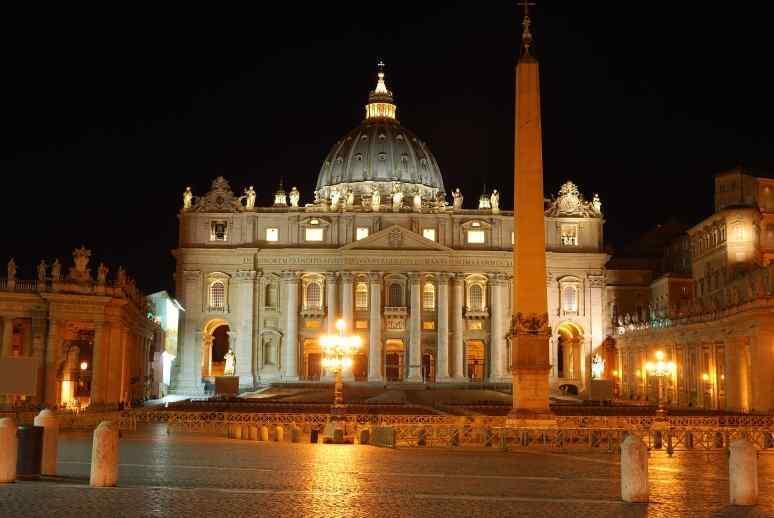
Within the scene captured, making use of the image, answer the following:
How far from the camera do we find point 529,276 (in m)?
30.1

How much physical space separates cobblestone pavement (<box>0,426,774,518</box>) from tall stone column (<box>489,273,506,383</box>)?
61.5 m

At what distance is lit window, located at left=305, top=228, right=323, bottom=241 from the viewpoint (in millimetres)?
89312

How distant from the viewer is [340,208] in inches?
3536

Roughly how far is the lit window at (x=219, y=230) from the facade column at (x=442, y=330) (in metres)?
18.4

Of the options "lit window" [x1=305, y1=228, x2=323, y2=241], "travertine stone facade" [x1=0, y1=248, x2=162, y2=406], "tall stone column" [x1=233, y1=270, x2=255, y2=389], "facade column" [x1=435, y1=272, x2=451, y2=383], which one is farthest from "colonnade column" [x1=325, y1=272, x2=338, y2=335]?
"travertine stone facade" [x1=0, y1=248, x2=162, y2=406]

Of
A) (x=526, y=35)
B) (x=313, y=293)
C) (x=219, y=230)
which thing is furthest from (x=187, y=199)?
(x=526, y=35)

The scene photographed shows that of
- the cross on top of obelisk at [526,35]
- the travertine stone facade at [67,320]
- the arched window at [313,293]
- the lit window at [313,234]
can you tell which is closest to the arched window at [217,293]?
the arched window at [313,293]

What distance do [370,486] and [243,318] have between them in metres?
71.2

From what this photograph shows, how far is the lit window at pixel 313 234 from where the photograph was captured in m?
89.3

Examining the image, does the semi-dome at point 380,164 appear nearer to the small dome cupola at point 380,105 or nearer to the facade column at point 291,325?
the small dome cupola at point 380,105

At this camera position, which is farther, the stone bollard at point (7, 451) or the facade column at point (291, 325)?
→ the facade column at point (291, 325)

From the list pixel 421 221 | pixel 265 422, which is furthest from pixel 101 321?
pixel 421 221

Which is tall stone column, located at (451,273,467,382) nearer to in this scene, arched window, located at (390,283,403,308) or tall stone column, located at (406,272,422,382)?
tall stone column, located at (406,272,422,382)

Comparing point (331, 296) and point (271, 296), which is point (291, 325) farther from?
point (331, 296)
